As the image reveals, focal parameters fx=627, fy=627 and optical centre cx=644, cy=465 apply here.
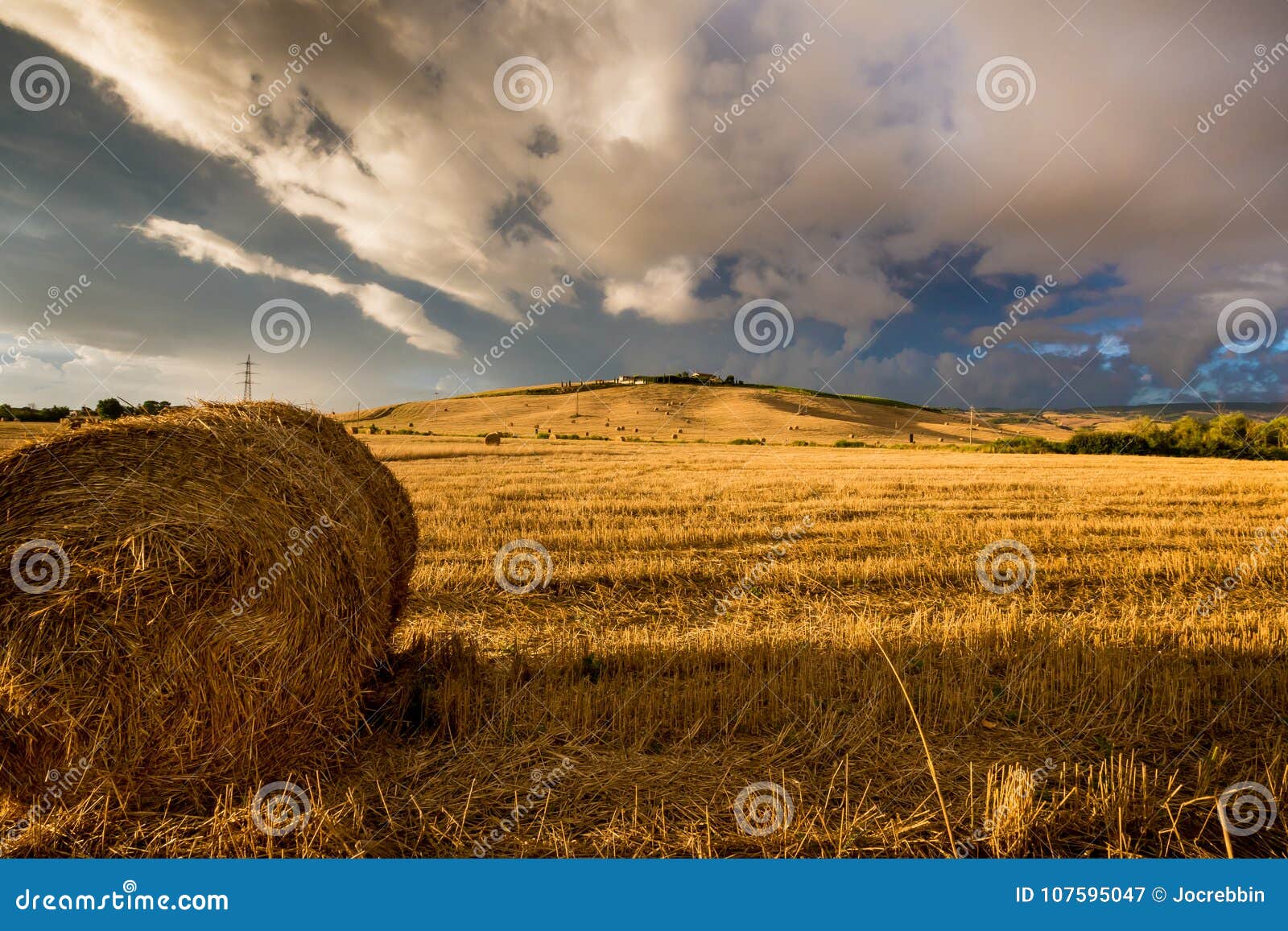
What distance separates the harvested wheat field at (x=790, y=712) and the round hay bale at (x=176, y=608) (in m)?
0.24

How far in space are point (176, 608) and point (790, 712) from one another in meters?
4.07

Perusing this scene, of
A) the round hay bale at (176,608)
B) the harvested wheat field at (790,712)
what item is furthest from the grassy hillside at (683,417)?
the round hay bale at (176,608)

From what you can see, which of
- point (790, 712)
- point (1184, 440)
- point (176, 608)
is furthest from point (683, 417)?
point (176, 608)

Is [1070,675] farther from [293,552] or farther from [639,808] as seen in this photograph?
[293,552]

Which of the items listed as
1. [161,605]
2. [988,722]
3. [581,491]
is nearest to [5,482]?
[161,605]

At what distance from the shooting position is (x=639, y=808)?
3.51 meters

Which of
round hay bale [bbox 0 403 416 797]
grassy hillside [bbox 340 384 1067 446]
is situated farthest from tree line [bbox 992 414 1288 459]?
round hay bale [bbox 0 403 416 797]

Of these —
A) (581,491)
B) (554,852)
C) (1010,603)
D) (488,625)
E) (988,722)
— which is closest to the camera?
(554,852)

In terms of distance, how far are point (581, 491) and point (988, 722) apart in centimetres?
1226

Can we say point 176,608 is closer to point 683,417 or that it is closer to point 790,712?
point 790,712

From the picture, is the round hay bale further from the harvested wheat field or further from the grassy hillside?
the grassy hillside

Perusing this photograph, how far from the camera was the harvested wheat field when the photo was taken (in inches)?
131

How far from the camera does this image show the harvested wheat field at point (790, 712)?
10.9 feet

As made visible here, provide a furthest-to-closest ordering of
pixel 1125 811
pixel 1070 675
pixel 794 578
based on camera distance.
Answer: pixel 794 578
pixel 1070 675
pixel 1125 811
